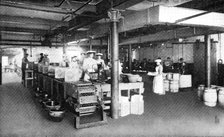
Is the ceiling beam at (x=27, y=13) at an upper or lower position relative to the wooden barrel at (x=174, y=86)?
upper

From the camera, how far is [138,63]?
20.1 m

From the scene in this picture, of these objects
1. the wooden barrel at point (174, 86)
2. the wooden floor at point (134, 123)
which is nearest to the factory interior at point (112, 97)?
the wooden floor at point (134, 123)

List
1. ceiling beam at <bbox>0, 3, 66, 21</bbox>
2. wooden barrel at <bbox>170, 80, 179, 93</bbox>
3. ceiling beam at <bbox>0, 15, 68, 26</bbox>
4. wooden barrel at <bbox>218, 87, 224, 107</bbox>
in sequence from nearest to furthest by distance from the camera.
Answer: wooden barrel at <bbox>218, 87, 224, 107</bbox>, ceiling beam at <bbox>0, 3, 66, 21</bbox>, ceiling beam at <bbox>0, 15, 68, 26</bbox>, wooden barrel at <bbox>170, 80, 179, 93</bbox>

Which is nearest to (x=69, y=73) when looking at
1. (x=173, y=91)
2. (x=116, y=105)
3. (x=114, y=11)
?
(x=116, y=105)

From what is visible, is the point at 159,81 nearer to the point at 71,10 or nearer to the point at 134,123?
the point at 134,123

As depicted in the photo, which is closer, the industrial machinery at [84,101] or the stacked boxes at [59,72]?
the industrial machinery at [84,101]

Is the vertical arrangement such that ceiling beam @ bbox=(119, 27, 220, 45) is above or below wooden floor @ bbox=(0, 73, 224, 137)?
above

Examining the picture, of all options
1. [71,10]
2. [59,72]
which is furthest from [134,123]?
[71,10]

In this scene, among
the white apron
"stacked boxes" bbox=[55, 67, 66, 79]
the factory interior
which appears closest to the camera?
the factory interior

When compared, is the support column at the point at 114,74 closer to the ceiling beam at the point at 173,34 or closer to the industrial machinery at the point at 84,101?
the industrial machinery at the point at 84,101

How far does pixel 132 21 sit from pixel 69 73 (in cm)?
262

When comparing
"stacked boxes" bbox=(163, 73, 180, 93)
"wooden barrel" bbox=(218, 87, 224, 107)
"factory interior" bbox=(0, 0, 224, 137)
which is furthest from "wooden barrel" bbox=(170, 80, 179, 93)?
"wooden barrel" bbox=(218, 87, 224, 107)

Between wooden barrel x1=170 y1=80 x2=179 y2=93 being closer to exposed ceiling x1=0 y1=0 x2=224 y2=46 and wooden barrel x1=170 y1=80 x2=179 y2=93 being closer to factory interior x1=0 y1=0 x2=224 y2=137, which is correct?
factory interior x1=0 y1=0 x2=224 y2=137

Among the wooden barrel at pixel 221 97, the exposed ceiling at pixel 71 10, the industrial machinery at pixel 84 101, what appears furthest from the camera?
the wooden barrel at pixel 221 97
